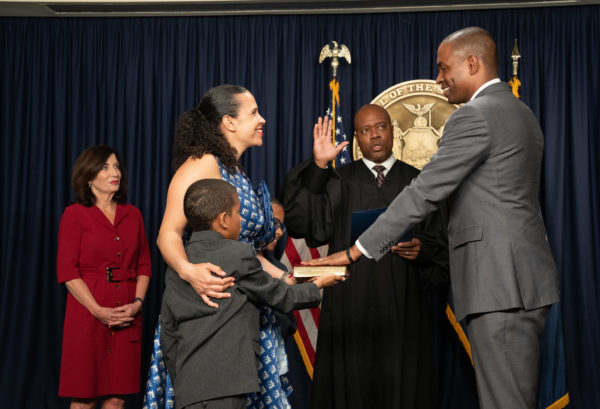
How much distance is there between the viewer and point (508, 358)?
2.66m

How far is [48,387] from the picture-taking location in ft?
18.1

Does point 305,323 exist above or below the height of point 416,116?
below

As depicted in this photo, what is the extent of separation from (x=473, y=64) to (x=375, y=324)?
167 centimetres

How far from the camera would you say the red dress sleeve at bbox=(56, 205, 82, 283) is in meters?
4.16

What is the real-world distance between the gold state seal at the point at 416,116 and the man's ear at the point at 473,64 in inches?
88.6

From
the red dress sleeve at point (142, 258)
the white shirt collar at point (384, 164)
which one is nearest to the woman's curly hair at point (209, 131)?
the white shirt collar at point (384, 164)

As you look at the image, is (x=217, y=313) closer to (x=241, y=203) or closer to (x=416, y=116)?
(x=241, y=203)

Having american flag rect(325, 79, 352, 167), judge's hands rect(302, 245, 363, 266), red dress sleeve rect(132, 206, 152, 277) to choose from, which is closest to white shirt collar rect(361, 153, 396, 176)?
american flag rect(325, 79, 352, 167)

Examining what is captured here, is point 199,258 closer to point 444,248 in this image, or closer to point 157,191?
point 444,248

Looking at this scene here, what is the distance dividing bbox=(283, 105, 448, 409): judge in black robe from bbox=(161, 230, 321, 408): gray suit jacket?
1.25 metres

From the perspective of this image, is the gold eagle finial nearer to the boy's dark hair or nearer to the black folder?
the black folder

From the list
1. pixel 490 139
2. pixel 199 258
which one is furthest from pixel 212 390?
pixel 490 139

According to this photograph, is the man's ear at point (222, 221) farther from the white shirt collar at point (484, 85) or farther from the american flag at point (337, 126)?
the american flag at point (337, 126)

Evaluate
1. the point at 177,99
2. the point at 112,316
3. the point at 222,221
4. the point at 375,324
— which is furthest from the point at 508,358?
the point at 177,99
